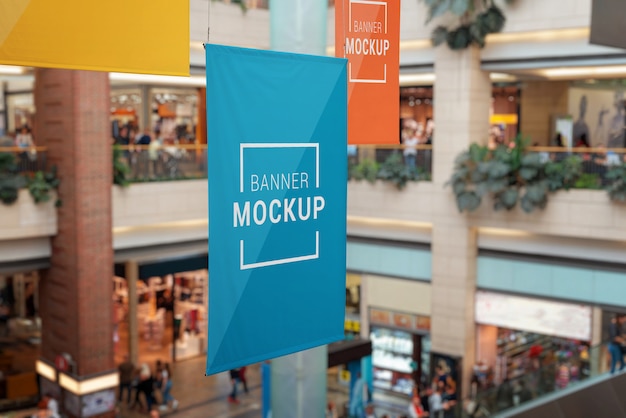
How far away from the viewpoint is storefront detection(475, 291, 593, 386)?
20125mm

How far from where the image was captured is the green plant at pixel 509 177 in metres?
19.6

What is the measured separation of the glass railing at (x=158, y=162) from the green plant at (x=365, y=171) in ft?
14.6

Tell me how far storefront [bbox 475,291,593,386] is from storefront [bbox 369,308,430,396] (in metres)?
1.65

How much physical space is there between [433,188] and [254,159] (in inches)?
646

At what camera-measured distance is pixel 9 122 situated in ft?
→ 93.7

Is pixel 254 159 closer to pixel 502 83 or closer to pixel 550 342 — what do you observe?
pixel 550 342

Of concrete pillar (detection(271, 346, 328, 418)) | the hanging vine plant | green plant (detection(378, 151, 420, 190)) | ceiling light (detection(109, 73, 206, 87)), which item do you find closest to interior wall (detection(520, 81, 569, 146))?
green plant (detection(378, 151, 420, 190))

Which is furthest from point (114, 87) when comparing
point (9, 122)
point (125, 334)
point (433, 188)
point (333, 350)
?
point (333, 350)

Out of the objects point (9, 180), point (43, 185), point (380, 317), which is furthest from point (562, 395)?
point (9, 180)

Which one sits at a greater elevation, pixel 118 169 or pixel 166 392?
pixel 118 169

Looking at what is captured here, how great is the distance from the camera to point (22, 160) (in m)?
18.1

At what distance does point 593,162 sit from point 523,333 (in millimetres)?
5014

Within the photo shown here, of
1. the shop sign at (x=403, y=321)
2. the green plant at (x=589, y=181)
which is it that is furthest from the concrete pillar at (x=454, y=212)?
the green plant at (x=589, y=181)

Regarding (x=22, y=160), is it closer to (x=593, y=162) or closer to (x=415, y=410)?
(x=415, y=410)
